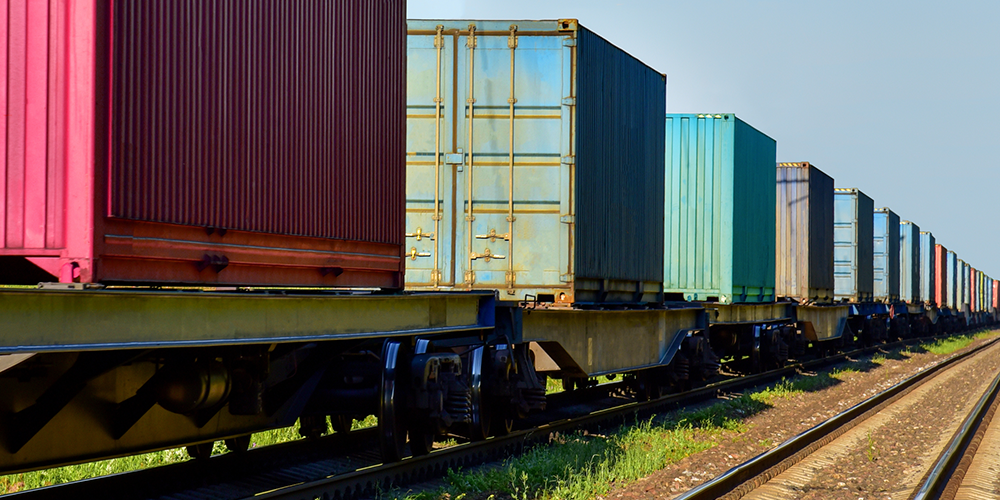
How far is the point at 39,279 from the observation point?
16.3 feet

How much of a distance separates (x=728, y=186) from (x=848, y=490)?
8.11 metres

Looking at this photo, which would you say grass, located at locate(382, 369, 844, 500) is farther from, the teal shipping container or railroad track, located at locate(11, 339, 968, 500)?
the teal shipping container

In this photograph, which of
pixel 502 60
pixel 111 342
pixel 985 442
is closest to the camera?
pixel 111 342

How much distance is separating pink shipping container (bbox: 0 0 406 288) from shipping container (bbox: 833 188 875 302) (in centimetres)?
2121

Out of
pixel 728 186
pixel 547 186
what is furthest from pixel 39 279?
pixel 728 186

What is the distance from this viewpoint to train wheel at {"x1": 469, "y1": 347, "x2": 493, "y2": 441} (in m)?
8.42

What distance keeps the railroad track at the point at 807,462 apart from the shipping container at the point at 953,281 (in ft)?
119

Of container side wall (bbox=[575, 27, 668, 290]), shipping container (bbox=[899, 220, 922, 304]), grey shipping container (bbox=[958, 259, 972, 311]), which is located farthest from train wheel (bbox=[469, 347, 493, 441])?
grey shipping container (bbox=[958, 259, 972, 311])

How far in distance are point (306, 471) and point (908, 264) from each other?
A: 32.3 m

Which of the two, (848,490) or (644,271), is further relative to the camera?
(644,271)

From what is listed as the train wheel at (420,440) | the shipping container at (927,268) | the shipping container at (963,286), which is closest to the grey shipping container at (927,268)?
the shipping container at (927,268)

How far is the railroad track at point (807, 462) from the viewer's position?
24.5ft

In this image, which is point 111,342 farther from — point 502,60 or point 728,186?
point 728,186

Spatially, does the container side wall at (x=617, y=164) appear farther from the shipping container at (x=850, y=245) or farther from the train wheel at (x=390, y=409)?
the shipping container at (x=850, y=245)
